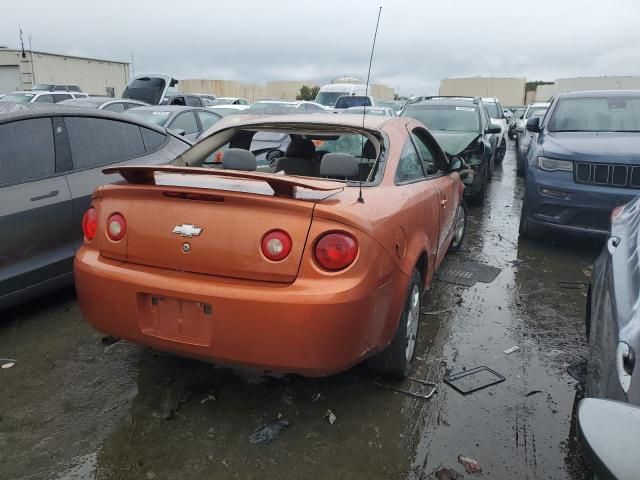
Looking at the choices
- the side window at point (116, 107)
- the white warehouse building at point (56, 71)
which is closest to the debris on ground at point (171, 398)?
the side window at point (116, 107)

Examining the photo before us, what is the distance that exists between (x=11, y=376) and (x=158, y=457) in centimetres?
132

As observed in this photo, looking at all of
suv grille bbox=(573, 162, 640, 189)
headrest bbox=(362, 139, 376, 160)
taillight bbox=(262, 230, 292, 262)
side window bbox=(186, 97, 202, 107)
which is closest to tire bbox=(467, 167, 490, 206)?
suv grille bbox=(573, 162, 640, 189)

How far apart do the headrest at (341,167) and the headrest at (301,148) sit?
1153 mm

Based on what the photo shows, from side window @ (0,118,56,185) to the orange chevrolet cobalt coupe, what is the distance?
1.27 metres

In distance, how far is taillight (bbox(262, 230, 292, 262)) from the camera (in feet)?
7.69

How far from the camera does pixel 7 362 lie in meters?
3.28

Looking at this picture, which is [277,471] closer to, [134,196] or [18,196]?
[134,196]

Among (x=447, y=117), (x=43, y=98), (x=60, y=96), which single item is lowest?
(x=447, y=117)

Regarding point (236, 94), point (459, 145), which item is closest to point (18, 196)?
point (459, 145)

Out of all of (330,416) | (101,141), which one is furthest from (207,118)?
(330,416)

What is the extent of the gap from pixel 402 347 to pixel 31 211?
2.73m

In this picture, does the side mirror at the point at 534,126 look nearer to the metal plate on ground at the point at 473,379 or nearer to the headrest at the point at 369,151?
the headrest at the point at 369,151

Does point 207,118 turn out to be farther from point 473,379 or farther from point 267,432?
point 267,432

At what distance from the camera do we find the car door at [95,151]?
400 cm
